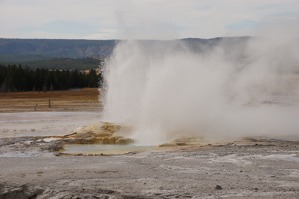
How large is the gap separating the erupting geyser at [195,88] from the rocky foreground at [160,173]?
4.58 meters

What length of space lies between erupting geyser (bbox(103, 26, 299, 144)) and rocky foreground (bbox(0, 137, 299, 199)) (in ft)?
15.0

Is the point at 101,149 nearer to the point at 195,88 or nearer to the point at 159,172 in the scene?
the point at 159,172

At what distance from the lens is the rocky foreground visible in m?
11.4

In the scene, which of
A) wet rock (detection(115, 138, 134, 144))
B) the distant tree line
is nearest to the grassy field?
the distant tree line

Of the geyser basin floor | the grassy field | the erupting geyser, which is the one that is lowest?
the geyser basin floor

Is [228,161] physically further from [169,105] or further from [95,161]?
[169,105]

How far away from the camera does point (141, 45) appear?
30.7 metres

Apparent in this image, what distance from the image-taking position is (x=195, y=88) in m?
26.7

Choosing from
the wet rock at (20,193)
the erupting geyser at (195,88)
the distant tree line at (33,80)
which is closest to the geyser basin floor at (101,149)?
the erupting geyser at (195,88)

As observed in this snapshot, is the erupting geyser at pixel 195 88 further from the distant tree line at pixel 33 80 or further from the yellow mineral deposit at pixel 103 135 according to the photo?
the distant tree line at pixel 33 80

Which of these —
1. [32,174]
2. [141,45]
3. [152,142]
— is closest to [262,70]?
[141,45]

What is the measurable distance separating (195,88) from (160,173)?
44.7ft

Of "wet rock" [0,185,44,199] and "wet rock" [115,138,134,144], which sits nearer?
"wet rock" [0,185,44,199]

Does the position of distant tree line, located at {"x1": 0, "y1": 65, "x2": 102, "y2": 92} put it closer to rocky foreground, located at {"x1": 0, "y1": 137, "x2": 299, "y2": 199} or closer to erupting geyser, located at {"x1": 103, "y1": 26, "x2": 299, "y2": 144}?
erupting geyser, located at {"x1": 103, "y1": 26, "x2": 299, "y2": 144}
